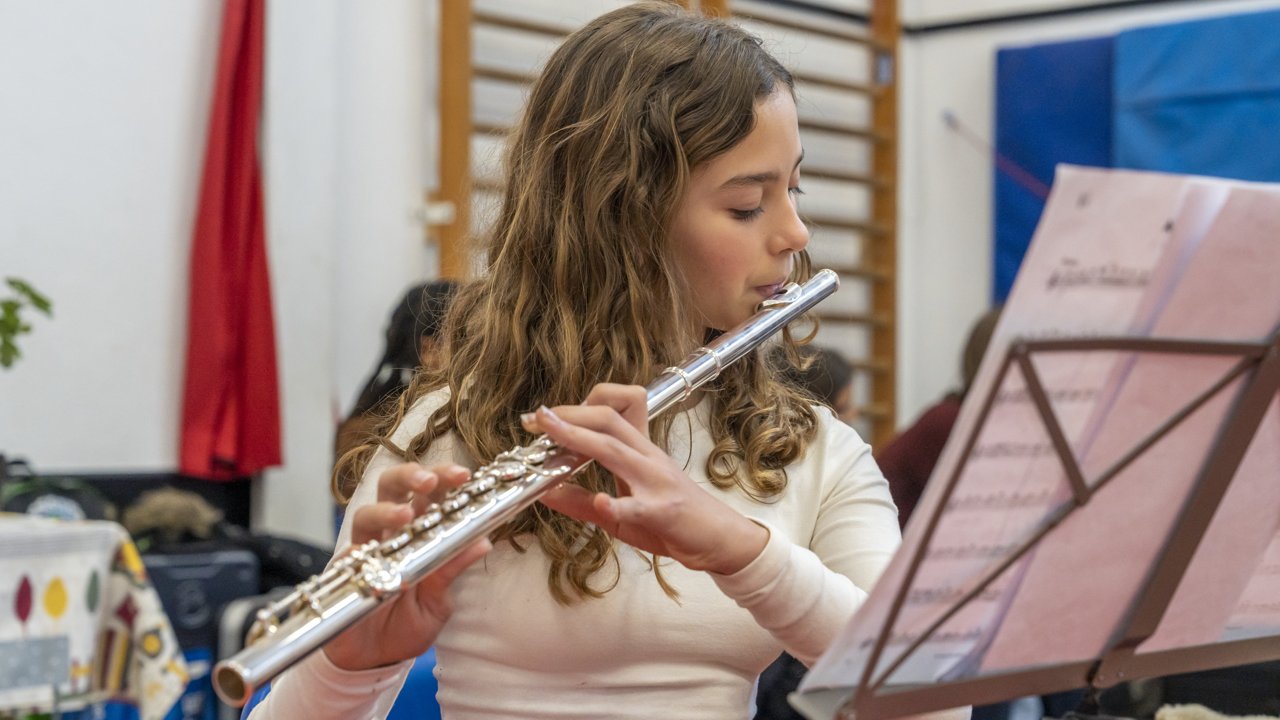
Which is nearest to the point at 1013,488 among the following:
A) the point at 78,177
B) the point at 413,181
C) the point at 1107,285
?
the point at 1107,285

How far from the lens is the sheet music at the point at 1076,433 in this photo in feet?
2.18

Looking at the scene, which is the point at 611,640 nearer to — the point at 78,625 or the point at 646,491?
the point at 646,491

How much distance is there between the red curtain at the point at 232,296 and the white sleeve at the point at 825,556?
2.00m

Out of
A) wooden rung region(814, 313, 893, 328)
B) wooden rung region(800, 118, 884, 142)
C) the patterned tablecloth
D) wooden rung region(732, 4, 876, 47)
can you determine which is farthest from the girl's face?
wooden rung region(814, 313, 893, 328)

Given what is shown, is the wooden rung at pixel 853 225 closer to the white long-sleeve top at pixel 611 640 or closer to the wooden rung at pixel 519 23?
the wooden rung at pixel 519 23

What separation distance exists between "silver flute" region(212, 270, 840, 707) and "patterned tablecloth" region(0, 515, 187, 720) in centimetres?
117

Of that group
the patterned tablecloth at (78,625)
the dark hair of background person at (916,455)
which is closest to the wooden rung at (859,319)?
the dark hair of background person at (916,455)

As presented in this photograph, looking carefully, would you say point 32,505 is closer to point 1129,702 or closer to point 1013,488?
point 1129,702

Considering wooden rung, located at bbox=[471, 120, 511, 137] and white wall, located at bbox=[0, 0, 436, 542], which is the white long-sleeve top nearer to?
white wall, located at bbox=[0, 0, 436, 542]

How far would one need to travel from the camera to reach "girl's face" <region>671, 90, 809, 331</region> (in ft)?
3.51

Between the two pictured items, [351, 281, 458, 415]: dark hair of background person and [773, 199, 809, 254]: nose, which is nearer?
[773, 199, 809, 254]: nose

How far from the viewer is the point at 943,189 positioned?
173 inches

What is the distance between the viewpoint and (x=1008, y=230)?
4.17 metres

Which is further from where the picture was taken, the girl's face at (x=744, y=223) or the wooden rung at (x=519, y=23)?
the wooden rung at (x=519, y=23)
